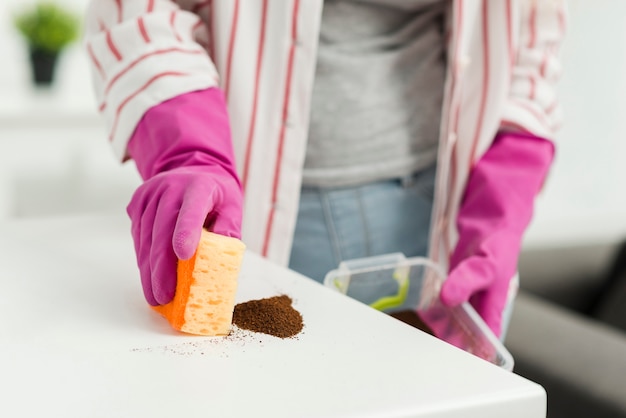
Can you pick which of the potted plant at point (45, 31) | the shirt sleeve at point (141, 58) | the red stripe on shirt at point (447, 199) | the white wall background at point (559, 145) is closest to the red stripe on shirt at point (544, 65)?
the red stripe on shirt at point (447, 199)

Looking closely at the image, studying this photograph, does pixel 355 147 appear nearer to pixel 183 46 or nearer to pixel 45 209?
pixel 183 46

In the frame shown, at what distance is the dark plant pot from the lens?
223 cm

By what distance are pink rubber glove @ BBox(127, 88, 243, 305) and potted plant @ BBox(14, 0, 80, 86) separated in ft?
5.15

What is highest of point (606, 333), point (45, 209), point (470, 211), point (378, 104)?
point (378, 104)

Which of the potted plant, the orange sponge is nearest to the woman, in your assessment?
the orange sponge

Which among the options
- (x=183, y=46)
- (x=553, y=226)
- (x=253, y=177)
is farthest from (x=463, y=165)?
(x=553, y=226)

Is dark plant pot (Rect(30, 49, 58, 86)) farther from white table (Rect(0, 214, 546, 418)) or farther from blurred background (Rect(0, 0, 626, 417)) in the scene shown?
white table (Rect(0, 214, 546, 418))

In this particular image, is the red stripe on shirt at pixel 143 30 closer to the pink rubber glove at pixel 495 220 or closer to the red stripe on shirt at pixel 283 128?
the red stripe on shirt at pixel 283 128

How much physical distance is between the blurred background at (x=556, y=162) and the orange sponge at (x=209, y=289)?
134 cm

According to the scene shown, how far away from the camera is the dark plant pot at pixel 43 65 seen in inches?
87.9

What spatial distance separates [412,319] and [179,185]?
260 mm

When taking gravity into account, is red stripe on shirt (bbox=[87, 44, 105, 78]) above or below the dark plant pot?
above

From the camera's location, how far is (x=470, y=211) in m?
0.90

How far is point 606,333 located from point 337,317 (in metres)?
1.16
